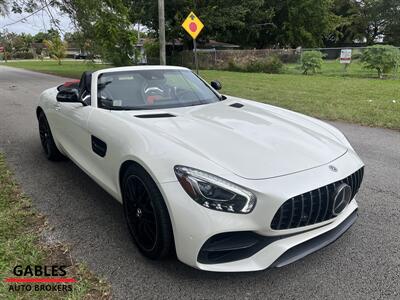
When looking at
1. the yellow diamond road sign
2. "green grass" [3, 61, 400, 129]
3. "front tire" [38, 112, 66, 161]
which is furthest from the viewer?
the yellow diamond road sign

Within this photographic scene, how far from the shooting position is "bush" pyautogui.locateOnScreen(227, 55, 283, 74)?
66.7 ft

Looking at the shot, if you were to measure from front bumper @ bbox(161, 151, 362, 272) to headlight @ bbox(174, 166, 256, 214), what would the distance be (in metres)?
0.03

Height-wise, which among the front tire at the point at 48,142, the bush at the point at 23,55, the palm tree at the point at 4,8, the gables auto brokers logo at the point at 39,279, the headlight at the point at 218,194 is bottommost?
the gables auto brokers logo at the point at 39,279

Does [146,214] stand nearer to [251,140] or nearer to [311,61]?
[251,140]

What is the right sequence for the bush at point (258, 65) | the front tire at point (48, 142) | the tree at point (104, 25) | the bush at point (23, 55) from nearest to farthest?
the front tire at point (48, 142), the tree at point (104, 25), the bush at point (258, 65), the bush at point (23, 55)

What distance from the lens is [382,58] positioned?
1512 centimetres

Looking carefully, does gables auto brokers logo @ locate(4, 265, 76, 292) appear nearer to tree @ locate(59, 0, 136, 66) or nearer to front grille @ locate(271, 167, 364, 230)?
front grille @ locate(271, 167, 364, 230)

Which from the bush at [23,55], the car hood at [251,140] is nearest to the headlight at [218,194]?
the car hood at [251,140]

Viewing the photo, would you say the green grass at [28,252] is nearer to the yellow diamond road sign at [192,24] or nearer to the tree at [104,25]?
the yellow diamond road sign at [192,24]

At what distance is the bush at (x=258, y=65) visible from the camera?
20.3 m

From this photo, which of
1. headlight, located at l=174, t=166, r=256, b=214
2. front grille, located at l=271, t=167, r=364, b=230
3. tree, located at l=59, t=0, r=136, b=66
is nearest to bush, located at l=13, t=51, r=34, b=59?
tree, located at l=59, t=0, r=136, b=66

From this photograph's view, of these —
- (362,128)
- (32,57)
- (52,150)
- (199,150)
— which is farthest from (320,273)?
(32,57)

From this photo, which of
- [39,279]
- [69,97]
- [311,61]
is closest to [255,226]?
[39,279]

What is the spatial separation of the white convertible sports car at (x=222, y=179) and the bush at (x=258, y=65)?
17617 millimetres
